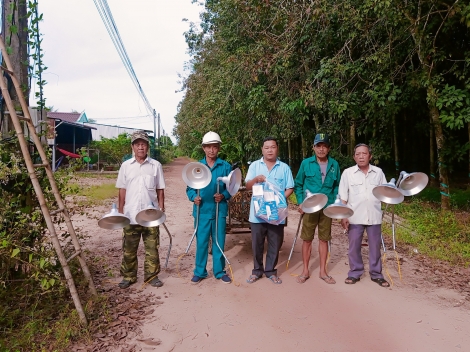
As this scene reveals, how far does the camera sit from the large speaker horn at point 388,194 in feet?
13.0

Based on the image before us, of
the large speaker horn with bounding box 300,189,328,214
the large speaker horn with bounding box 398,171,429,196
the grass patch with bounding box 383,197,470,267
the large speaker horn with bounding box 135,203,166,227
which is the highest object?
the large speaker horn with bounding box 398,171,429,196

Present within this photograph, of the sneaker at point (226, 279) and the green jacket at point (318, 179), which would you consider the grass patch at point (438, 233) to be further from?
the sneaker at point (226, 279)

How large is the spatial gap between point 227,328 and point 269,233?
1299 millimetres

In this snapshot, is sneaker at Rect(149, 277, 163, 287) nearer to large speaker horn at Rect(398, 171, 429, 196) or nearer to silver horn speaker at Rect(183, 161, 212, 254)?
silver horn speaker at Rect(183, 161, 212, 254)

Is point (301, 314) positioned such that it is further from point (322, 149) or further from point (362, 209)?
point (322, 149)

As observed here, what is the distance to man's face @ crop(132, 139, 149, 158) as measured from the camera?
397 cm

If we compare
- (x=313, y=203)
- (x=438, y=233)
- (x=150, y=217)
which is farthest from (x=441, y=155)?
(x=150, y=217)

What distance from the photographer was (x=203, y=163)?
4219mm

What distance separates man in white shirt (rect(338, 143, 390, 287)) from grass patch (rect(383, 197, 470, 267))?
1.74m

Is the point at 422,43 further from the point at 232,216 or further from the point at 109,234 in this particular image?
the point at 109,234

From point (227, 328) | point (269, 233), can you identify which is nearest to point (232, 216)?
point (269, 233)

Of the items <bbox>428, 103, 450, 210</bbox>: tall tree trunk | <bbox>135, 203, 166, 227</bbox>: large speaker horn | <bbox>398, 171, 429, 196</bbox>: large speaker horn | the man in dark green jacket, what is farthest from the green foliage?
<bbox>135, 203, 166, 227</bbox>: large speaker horn

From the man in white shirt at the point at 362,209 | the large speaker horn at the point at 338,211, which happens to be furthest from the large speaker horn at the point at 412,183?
the large speaker horn at the point at 338,211

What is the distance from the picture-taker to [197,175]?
160 inches
